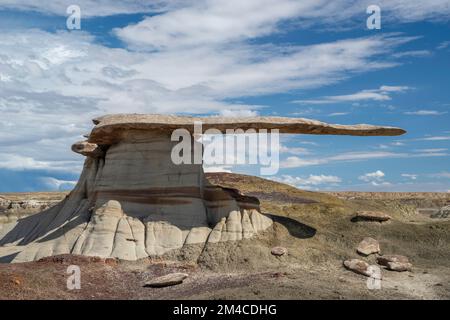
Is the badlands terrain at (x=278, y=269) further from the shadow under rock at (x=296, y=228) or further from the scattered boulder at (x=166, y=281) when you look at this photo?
the scattered boulder at (x=166, y=281)

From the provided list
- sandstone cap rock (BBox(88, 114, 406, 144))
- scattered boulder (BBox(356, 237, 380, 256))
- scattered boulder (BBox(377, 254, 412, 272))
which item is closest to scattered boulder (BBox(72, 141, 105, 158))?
sandstone cap rock (BBox(88, 114, 406, 144))

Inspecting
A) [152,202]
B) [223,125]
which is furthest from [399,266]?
[152,202]

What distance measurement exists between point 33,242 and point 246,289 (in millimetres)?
9874

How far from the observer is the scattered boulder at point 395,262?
56.8 ft

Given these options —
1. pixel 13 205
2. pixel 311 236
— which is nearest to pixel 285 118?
pixel 311 236

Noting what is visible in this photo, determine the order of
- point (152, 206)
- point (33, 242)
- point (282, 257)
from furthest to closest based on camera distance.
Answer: point (33, 242), point (152, 206), point (282, 257)

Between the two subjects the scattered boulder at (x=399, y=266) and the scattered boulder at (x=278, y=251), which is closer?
the scattered boulder at (x=399, y=266)

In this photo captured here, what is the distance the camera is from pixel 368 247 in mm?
18672

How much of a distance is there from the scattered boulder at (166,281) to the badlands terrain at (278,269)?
0.91 ft

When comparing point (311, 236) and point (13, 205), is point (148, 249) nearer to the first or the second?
point (311, 236)

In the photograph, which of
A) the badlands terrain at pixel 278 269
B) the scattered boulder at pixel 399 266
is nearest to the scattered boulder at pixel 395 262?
the scattered boulder at pixel 399 266

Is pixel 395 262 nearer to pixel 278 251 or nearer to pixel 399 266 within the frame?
pixel 399 266

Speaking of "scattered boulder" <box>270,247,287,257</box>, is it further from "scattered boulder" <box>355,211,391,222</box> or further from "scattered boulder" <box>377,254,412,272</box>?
"scattered boulder" <box>355,211,391,222</box>

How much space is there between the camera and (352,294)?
13.9m
